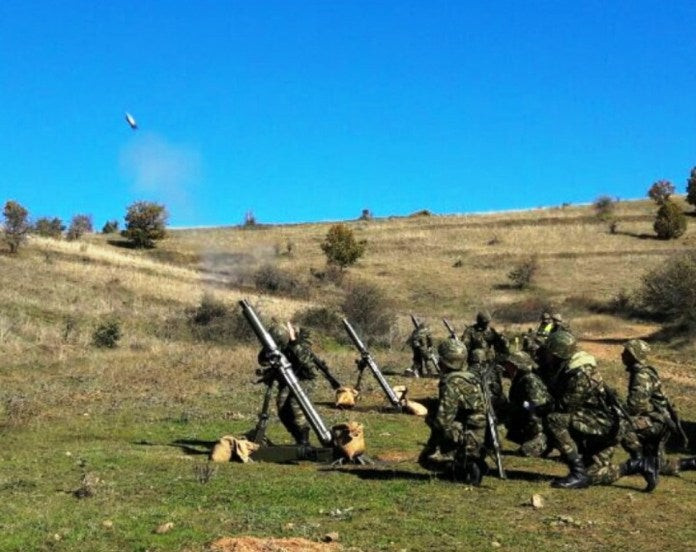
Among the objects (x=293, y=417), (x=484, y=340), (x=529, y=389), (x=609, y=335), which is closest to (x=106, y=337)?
(x=484, y=340)

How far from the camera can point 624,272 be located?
61.4 m

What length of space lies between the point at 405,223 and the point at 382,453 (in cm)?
8096

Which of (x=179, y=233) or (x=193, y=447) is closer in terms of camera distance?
(x=193, y=447)

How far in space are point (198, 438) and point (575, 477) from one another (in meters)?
7.27

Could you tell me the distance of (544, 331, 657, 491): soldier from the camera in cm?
1011

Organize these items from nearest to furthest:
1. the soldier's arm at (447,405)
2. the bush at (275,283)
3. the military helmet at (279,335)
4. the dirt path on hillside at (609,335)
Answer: the soldier's arm at (447,405) < the military helmet at (279,335) < the dirt path on hillside at (609,335) < the bush at (275,283)

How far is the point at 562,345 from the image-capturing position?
1016cm

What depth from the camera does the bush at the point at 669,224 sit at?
72812 millimetres

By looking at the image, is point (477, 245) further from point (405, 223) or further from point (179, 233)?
point (179, 233)

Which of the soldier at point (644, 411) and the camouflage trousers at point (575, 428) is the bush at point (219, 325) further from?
the camouflage trousers at point (575, 428)

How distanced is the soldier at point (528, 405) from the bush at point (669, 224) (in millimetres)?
64067

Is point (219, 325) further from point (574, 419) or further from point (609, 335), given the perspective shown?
point (574, 419)

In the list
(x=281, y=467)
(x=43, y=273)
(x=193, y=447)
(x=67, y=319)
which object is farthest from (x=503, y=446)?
(x=43, y=273)

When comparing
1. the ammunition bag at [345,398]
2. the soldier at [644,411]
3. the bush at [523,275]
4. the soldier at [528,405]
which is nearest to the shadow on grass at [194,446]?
the ammunition bag at [345,398]
